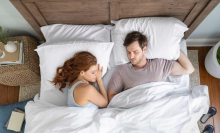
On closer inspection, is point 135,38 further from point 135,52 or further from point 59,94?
point 59,94

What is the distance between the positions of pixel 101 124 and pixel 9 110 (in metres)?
1.15

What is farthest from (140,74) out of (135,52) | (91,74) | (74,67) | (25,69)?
(25,69)

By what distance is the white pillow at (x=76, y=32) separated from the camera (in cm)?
135

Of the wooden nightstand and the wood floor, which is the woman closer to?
the wooden nightstand

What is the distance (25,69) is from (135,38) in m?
1.05

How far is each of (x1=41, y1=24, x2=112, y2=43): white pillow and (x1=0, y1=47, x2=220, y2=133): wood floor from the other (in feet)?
2.96

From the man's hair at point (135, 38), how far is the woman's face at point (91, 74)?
1.08 feet

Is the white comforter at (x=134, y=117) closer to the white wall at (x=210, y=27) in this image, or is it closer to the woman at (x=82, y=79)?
the woman at (x=82, y=79)

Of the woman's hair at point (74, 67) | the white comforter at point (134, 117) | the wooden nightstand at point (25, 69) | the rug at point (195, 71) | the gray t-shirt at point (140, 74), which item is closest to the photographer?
the white comforter at point (134, 117)

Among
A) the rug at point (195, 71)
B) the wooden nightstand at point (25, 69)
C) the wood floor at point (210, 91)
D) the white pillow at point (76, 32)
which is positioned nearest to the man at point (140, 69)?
the white pillow at point (76, 32)

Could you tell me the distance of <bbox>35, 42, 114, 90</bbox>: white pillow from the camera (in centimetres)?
125

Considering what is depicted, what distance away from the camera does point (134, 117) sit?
1.10 m

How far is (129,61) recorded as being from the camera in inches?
53.2

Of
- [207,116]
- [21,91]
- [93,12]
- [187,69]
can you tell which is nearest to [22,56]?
[21,91]
